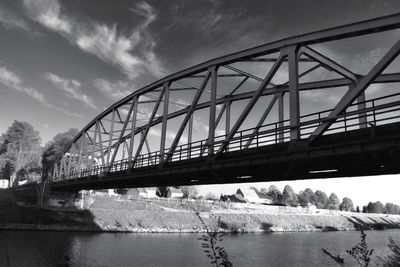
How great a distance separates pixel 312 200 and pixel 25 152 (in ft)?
497

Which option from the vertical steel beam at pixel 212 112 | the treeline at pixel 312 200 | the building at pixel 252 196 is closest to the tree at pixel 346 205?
the treeline at pixel 312 200

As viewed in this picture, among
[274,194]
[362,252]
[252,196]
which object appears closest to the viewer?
[362,252]

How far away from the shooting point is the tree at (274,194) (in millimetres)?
145375

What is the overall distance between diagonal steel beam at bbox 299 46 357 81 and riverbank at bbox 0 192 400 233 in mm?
26185

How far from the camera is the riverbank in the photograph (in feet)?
149

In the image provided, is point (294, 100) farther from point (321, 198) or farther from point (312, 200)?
point (321, 198)

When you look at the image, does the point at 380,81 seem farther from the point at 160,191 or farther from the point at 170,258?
the point at 160,191

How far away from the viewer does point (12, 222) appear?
42.4m

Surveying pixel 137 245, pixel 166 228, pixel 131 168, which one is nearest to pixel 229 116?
pixel 131 168

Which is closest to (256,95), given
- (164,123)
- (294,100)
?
(294,100)

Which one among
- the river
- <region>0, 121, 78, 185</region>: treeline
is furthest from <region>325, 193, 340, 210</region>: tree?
the river

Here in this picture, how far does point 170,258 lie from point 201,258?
303cm

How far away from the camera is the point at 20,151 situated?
65.9 metres

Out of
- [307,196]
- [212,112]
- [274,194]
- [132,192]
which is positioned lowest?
[132,192]
